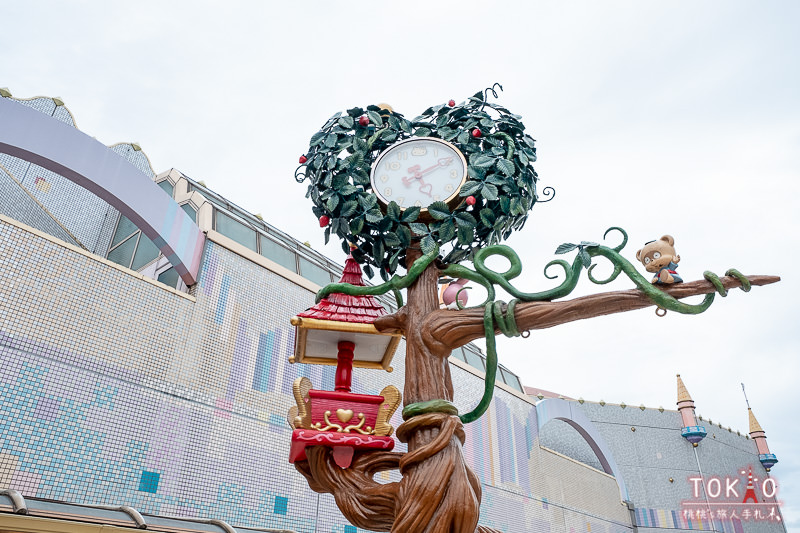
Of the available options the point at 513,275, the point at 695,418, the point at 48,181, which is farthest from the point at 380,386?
the point at 695,418

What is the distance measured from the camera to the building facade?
4.80m

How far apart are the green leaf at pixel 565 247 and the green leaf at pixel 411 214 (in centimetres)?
81

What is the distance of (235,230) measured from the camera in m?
7.64

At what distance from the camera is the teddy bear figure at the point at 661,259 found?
7.50 ft

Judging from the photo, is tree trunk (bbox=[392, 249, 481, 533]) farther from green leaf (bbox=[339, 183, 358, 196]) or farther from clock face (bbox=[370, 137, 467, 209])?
green leaf (bbox=[339, 183, 358, 196])

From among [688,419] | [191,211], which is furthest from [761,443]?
[191,211]

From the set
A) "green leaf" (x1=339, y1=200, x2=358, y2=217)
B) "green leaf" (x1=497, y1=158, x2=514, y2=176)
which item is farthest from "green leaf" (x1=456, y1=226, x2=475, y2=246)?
"green leaf" (x1=339, y1=200, x2=358, y2=217)

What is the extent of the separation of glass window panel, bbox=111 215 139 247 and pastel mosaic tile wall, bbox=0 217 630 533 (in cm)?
190

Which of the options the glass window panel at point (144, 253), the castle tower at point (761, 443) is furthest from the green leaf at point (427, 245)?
the castle tower at point (761, 443)

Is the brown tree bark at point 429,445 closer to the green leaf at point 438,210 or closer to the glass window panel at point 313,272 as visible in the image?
the green leaf at point 438,210

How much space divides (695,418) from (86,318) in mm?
17752

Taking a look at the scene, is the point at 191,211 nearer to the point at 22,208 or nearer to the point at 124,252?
the point at 124,252

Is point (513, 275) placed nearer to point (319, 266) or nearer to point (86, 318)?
point (86, 318)

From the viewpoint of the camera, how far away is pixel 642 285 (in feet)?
7.55
